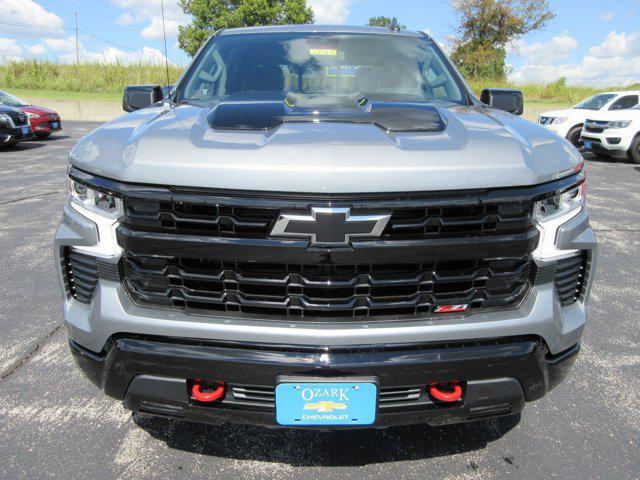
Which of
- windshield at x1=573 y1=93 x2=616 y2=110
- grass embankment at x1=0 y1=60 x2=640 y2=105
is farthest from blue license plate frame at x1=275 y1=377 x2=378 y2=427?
grass embankment at x1=0 y1=60 x2=640 y2=105

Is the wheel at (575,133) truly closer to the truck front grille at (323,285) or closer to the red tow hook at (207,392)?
the truck front grille at (323,285)

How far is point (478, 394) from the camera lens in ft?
5.67

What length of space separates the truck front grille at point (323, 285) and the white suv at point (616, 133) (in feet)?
40.5

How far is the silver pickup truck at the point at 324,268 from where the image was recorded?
5.19ft

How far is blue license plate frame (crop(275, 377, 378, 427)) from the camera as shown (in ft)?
5.34

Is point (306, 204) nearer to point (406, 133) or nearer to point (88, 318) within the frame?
point (406, 133)

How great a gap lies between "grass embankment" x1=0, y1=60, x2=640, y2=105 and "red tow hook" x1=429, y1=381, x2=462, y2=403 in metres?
27.5

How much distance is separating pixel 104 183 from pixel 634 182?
10.7 m

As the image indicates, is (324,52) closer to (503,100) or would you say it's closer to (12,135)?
(503,100)

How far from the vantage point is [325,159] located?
A: 1.56 metres

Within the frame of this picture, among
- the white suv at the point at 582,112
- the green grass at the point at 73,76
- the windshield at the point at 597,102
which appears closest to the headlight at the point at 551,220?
the white suv at the point at 582,112

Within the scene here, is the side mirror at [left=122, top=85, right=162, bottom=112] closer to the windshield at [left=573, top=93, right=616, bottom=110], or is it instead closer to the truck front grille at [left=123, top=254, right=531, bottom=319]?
the truck front grille at [left=123, top=254, right=531, bottom=319]

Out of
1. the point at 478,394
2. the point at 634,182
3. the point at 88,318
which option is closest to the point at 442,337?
the point at 478,394

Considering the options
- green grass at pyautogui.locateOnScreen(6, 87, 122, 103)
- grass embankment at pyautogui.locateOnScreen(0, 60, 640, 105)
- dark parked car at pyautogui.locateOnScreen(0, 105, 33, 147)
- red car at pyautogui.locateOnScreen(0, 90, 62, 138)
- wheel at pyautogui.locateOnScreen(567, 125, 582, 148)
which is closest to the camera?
dark parked car at pyautogui.locateOnScreen(0, 105, 33, 147)
